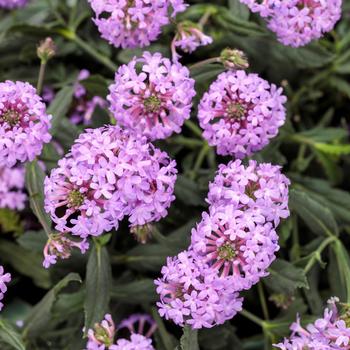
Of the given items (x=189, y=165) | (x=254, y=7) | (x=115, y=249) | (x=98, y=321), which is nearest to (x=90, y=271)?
(x=98, y=321)

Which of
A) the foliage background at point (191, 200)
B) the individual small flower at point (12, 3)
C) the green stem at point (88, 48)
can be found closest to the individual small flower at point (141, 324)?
the foliage background at point (191, 200)

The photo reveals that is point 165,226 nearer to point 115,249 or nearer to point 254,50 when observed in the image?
point 115,249

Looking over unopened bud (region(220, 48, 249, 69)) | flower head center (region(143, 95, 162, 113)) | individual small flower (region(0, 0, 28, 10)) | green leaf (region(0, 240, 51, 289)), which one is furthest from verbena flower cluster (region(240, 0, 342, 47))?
green leaf (region(0, 240, 51, 289))

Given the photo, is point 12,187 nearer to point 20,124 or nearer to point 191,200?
point 191,200

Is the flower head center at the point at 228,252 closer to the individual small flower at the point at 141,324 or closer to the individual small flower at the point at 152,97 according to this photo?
the individual small flower at the point at 152,97

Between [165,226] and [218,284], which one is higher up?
[218,284]
